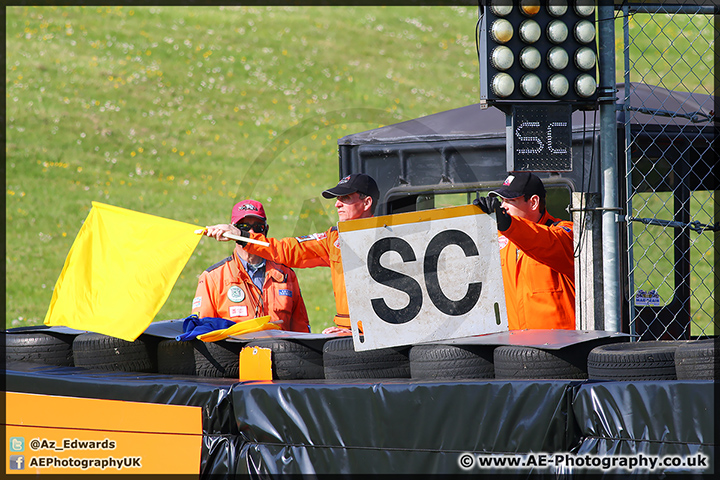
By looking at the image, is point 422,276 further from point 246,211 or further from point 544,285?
point 246,211

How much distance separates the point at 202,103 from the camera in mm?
23594

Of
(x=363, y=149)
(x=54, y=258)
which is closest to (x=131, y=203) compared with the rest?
(x=54, y=258)

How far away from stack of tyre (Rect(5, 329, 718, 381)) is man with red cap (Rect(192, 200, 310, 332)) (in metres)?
1.32

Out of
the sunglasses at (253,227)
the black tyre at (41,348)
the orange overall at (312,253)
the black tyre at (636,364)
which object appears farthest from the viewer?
the sunglasses at (253,227)

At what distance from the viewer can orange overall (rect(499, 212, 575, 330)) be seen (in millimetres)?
4426

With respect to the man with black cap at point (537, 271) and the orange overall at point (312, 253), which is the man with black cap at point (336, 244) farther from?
the man with black cap at point (537, 271)

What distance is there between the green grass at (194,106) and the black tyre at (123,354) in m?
8.92

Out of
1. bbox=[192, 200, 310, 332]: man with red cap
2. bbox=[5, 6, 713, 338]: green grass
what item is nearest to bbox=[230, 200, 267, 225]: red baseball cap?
bbox=[192, 200, 310, 332]: man with red cap

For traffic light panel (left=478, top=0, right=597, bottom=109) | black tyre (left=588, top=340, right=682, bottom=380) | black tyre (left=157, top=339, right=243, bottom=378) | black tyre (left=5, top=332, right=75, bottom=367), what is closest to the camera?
black tyre (left=588, top=340, right=682, bottom=380)

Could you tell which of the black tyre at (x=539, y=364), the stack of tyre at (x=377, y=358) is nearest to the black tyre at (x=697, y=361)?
the stack of tyre at (x=377, y=358)

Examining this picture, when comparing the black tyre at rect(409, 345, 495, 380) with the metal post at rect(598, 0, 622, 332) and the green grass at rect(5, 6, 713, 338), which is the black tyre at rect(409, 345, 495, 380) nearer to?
the metal post at rect(598, 0, 622, 332)

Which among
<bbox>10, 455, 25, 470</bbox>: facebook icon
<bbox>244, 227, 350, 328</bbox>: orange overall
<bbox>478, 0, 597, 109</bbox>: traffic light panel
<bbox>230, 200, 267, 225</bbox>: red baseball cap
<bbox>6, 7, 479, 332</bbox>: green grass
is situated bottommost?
<bbox>10, 455, 25, 470</bbox>: facebook icon

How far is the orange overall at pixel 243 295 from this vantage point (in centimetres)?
602

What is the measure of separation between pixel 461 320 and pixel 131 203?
1563 centimetres
